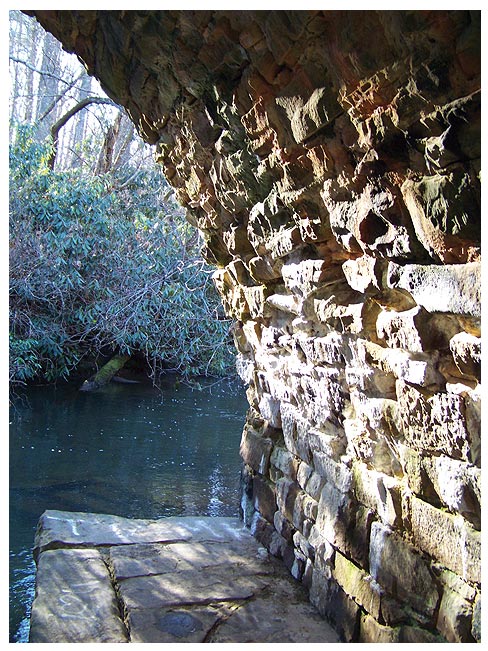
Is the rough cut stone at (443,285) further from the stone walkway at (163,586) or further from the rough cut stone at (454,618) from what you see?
the stone walkway at (163,586)

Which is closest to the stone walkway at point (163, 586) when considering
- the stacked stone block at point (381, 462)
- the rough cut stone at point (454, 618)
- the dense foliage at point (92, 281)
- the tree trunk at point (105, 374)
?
the stacked stone block at point (381, 462)

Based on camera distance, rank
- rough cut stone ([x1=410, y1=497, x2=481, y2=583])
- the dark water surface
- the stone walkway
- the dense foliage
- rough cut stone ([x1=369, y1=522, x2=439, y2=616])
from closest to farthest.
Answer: rough cut stone ([x1=410, y1=497, x2=481, y2=583]) < rough cut stone ([x1=369, y1=522, x2=439, y2=616]) < the stone walkway < the dark water surface < the dense foliage

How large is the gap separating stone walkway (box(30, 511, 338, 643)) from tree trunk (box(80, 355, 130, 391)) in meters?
6.12

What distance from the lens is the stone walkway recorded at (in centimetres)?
284

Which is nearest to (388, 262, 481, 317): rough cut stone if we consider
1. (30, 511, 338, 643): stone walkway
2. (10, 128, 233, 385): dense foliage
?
(30, 511, 338, 643): stone walkway

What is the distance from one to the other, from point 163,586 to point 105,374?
730 centimetres

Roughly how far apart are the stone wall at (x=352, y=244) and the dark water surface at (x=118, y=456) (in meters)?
2.10

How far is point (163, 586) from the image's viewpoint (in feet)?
10.7

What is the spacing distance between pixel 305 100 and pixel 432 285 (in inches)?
27.4

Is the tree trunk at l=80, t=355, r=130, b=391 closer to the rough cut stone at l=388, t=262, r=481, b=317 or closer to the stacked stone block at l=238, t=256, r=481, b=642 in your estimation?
the stacked stone block at l=238, t=256, r=481, b=642

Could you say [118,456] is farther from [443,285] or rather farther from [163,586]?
[443,285]

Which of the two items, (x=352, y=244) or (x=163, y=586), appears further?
(x=163, y=586)

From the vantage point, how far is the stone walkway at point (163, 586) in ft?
9.32

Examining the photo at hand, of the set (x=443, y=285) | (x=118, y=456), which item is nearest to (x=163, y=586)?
(x=443, y=285)
